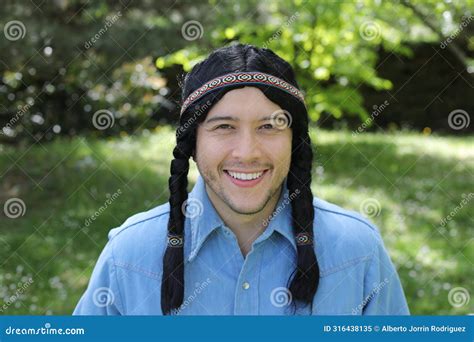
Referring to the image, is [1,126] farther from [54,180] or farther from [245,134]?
[245,134]

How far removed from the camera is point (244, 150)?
1.95m

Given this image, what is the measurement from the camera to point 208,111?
1958mm

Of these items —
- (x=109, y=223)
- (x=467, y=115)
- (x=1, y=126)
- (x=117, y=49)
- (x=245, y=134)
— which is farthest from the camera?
(x=467, y=115)

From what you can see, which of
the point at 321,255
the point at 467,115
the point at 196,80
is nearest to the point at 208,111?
the point at 196,80

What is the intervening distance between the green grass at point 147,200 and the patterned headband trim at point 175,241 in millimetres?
2458

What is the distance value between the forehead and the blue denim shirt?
33cm

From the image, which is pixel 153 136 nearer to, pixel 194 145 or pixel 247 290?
pixel 194 145

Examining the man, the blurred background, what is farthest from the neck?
the blurred background

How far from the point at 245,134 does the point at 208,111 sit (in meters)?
0.12

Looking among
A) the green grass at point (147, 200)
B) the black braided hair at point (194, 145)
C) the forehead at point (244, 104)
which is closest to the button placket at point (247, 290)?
the black braided hair at point (194, 145)

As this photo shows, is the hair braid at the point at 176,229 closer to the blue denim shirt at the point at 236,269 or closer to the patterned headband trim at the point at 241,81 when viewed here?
the blue denim shirt at the point at 236,269

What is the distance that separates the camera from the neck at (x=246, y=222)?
82.3 inches

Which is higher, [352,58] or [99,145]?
[352,58]

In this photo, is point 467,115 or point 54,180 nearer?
point 54,180
